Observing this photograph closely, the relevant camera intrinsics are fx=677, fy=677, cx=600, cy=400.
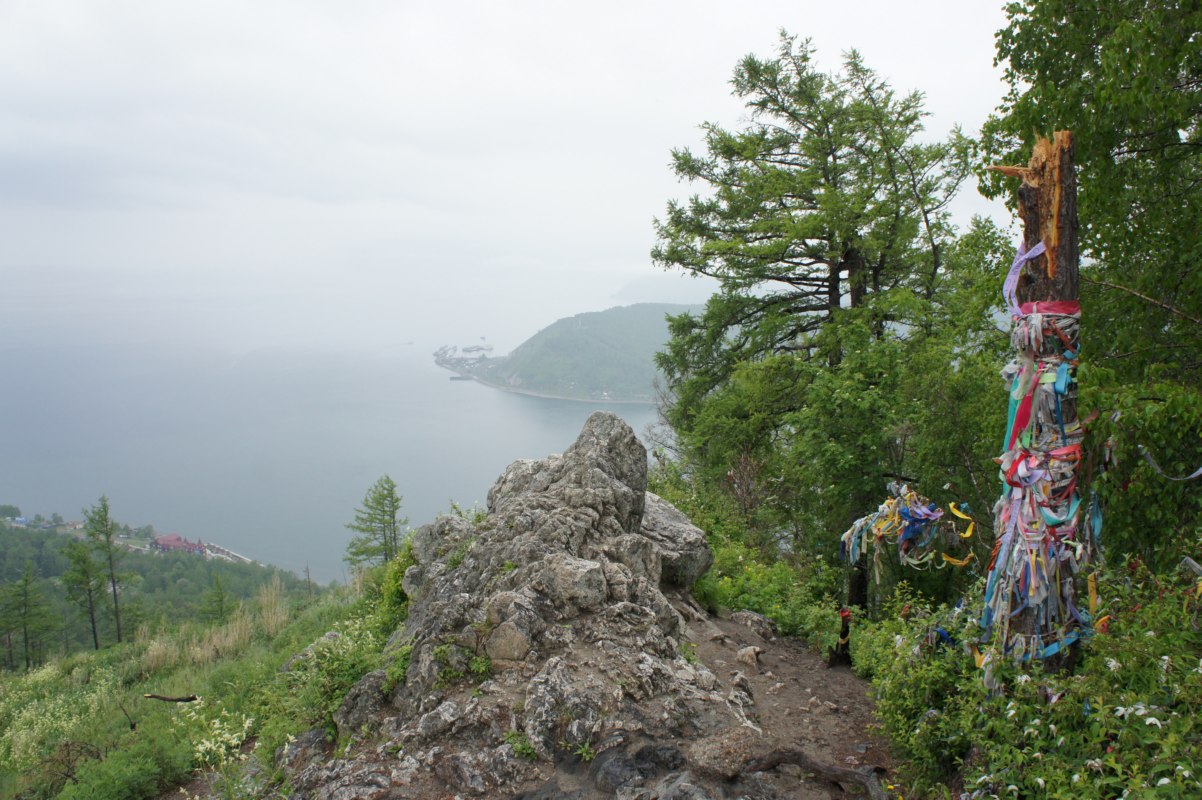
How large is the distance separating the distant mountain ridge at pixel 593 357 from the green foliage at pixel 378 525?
3515 inches

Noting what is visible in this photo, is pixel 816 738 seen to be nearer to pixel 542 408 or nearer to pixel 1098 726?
pixel 1098 726

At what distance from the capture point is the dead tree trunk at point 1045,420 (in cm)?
377

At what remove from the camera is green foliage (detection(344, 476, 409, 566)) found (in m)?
26.4

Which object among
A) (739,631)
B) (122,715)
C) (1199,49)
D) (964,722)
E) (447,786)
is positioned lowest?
(122,715)

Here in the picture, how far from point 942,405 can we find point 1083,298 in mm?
2104

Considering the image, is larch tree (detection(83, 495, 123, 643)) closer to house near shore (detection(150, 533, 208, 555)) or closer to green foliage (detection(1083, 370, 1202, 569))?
green foliage (detection(1083, 370, 1202, 569))

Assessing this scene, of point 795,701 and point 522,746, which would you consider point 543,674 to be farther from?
point 795,701

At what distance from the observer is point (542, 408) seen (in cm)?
15500

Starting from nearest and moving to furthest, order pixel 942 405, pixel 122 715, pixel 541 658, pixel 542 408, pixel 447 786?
pixel 447 786 → pixel 541 658 → pixel 942 405 → pixel 122 715 → pixel 542 408

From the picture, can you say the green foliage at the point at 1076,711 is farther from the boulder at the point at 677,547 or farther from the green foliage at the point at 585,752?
the boulder at the point at 677,547

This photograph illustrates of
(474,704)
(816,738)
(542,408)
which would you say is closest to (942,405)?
(816,738)

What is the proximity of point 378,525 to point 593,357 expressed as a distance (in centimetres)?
11792

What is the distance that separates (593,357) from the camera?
14475 cm

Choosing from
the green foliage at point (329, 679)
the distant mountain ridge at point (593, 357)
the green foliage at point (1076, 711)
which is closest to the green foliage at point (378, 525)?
the green foliage at point (329, 679)
